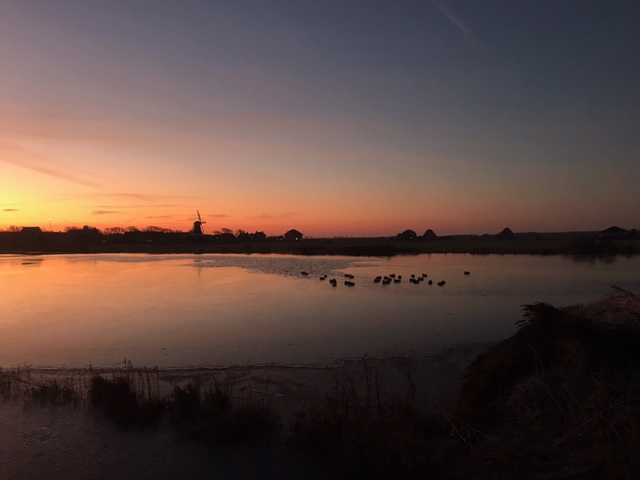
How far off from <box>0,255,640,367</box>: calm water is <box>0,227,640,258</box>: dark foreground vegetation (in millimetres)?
28437

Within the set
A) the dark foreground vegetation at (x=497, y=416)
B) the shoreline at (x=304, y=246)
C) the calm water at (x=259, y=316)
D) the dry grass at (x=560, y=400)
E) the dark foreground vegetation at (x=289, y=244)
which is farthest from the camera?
the dark foreground vegetation at (x=289, y=244)

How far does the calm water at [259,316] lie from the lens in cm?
1112

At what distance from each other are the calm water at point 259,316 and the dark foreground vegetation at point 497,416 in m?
3.13

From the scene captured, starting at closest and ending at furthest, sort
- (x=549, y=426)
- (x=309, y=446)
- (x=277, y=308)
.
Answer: (x=549, y=426)
(x=309, y=446)
(x=277, y=308)

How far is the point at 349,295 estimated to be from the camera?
20.6 metres

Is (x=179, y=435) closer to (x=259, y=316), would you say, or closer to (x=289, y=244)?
(x=259, y=316)

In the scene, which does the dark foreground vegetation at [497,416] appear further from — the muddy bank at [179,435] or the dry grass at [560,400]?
the muddy bank at [179,435]

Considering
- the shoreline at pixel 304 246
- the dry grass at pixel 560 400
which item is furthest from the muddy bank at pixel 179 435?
the shoreline at pixel 304 246

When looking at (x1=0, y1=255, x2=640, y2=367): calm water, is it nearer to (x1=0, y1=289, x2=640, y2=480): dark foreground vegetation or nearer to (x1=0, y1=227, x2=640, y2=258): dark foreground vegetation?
(x1=0, y1=289, x2=640, y2=480): dark foreground vegetation

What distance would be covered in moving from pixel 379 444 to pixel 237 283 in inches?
832

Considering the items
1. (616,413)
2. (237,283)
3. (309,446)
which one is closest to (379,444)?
(309,446)

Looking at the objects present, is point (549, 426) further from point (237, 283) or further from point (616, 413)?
point (237, 283)

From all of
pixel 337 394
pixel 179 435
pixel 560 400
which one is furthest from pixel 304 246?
pixel 560 400

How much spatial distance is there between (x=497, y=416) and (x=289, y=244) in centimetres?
8701
